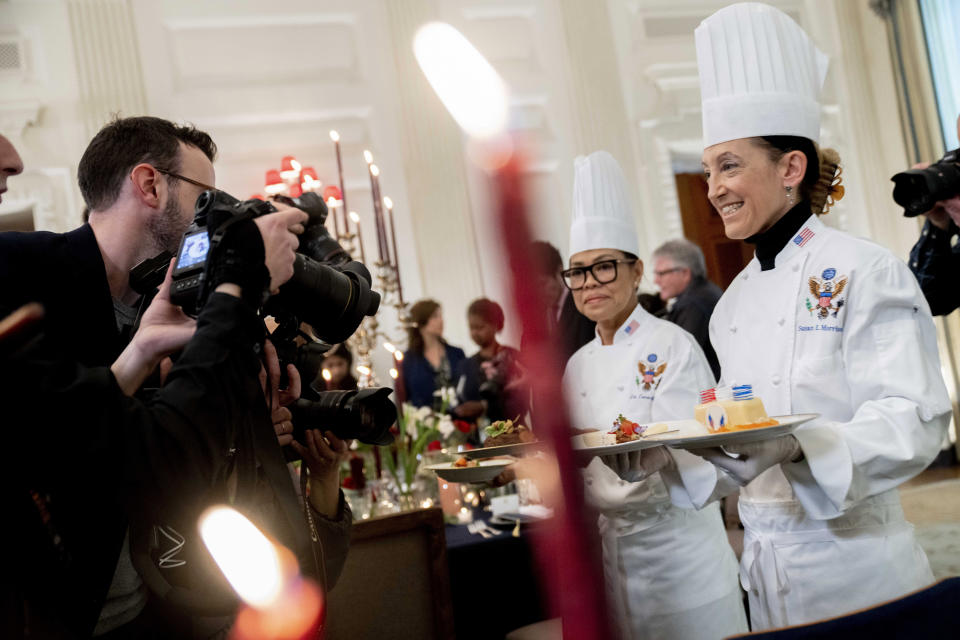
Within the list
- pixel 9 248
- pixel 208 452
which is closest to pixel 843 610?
pixel 208 452

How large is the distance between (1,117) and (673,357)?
4117 millimetres

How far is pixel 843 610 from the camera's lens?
1.19m

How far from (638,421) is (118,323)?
3.30 ft

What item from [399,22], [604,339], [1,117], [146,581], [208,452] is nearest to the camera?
[208,452]

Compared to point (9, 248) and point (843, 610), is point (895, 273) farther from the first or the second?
point (9, 248)

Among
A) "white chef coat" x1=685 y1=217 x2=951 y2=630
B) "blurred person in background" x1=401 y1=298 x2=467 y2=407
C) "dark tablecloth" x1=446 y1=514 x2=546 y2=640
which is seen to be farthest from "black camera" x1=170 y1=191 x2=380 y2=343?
Result: "blurred person in background" x1=401 y1=298 x2=467 y2=407

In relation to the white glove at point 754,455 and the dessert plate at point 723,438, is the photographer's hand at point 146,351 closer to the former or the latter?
the dessert plate at point 723,438

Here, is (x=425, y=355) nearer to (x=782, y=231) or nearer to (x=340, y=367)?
(x=340, y=367)

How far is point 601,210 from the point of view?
1914mm

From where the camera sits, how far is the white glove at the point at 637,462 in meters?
1.26

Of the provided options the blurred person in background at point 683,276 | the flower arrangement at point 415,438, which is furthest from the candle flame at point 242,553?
the blurred person in background at point 683,276

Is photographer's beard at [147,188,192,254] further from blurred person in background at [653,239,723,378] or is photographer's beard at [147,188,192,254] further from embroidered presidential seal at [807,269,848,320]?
blurred person in background at [653,239,723,378]

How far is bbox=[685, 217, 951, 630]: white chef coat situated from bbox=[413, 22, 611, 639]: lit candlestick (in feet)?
2.91

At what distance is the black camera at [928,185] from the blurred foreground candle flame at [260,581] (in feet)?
4.03
